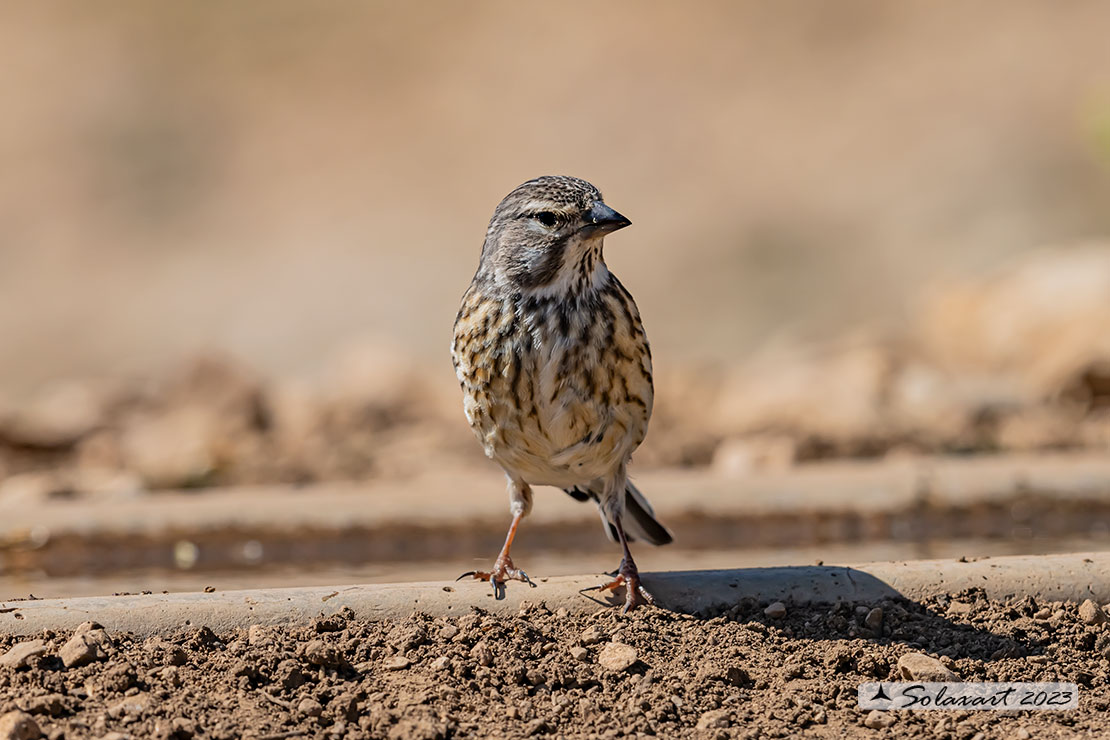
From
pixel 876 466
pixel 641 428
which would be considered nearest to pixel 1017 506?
pixel 876 466

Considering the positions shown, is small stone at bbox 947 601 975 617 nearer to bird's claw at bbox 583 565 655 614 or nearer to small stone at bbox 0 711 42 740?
bird's claw at bbox 583 565 655 614

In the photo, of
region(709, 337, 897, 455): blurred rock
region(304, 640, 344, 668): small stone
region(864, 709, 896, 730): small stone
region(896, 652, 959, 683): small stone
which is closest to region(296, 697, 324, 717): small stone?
region(304, 640, 344, 668): small stone

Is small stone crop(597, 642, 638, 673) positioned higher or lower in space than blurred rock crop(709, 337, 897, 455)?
lower

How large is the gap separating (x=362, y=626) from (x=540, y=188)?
1.50 meters

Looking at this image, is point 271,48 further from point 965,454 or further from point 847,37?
point 965,454

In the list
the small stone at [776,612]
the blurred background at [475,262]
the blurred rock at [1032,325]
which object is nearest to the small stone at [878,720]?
the small stone at [776,612]

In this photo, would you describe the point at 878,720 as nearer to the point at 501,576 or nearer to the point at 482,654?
the point at 482,654

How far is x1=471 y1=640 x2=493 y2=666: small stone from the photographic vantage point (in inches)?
148

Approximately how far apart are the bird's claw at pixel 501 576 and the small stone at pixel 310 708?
2.68 ft

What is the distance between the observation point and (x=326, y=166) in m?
25.8

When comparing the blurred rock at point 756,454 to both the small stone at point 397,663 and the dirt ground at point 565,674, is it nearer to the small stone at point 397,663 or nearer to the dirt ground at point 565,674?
the dirt ground at point 565,674

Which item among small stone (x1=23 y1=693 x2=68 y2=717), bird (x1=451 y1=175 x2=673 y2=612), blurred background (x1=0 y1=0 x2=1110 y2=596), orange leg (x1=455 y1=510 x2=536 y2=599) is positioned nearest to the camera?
small stone (x1=23 y1=693 x2=68 y2=717)

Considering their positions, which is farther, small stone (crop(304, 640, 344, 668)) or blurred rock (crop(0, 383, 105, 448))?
blurred rock (crop(0, 383, 105, 448))

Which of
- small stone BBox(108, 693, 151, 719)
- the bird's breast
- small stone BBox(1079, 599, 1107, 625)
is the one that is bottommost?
small stone BBox(108, 693, 151, 719)
